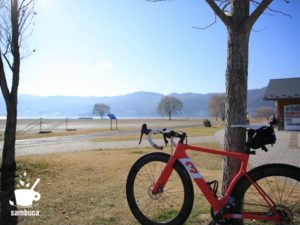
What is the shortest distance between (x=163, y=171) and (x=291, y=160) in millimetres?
10263

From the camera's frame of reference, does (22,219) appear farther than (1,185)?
No

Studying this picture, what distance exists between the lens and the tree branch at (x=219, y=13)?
506 centimetres

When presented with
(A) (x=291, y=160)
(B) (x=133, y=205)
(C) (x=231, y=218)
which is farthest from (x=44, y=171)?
(A) (x=291, y=160)

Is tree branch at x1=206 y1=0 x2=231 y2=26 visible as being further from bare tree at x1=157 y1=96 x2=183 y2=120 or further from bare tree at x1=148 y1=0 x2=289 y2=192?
bare tree at x1=157 y1=96 x2=183 y2=120

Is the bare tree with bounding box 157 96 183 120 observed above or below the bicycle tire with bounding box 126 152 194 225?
above

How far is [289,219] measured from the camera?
3723mm

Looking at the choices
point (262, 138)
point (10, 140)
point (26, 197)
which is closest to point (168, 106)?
point (10, 140)

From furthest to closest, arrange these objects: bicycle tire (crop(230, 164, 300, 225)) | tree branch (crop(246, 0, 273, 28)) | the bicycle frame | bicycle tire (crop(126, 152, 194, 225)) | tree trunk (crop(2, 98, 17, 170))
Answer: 1. tree trunk (crop(2, 98, 17, 170))
2. tree branch (crop(246, 0, 273, 28))
3. bicycle tire (crop(126, 152, 194, 225))
4. the bicycle frame
5. bicycle tire (crop(230, 164, 300, 225))

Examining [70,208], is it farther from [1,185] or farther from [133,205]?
[1,185]

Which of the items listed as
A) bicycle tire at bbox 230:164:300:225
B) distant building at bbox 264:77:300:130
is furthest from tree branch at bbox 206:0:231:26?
distant building at bbox 264:77:300:130

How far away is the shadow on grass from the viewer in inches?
204

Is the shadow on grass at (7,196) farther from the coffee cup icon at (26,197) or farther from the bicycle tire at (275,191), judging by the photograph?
the bicycle tire at (275,191)

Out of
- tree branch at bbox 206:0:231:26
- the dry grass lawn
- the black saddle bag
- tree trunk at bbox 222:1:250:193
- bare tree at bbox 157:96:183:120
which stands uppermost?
bare tree at bbox 157:96:183:120

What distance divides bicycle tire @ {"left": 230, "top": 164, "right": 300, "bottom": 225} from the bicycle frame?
51 millimetres
